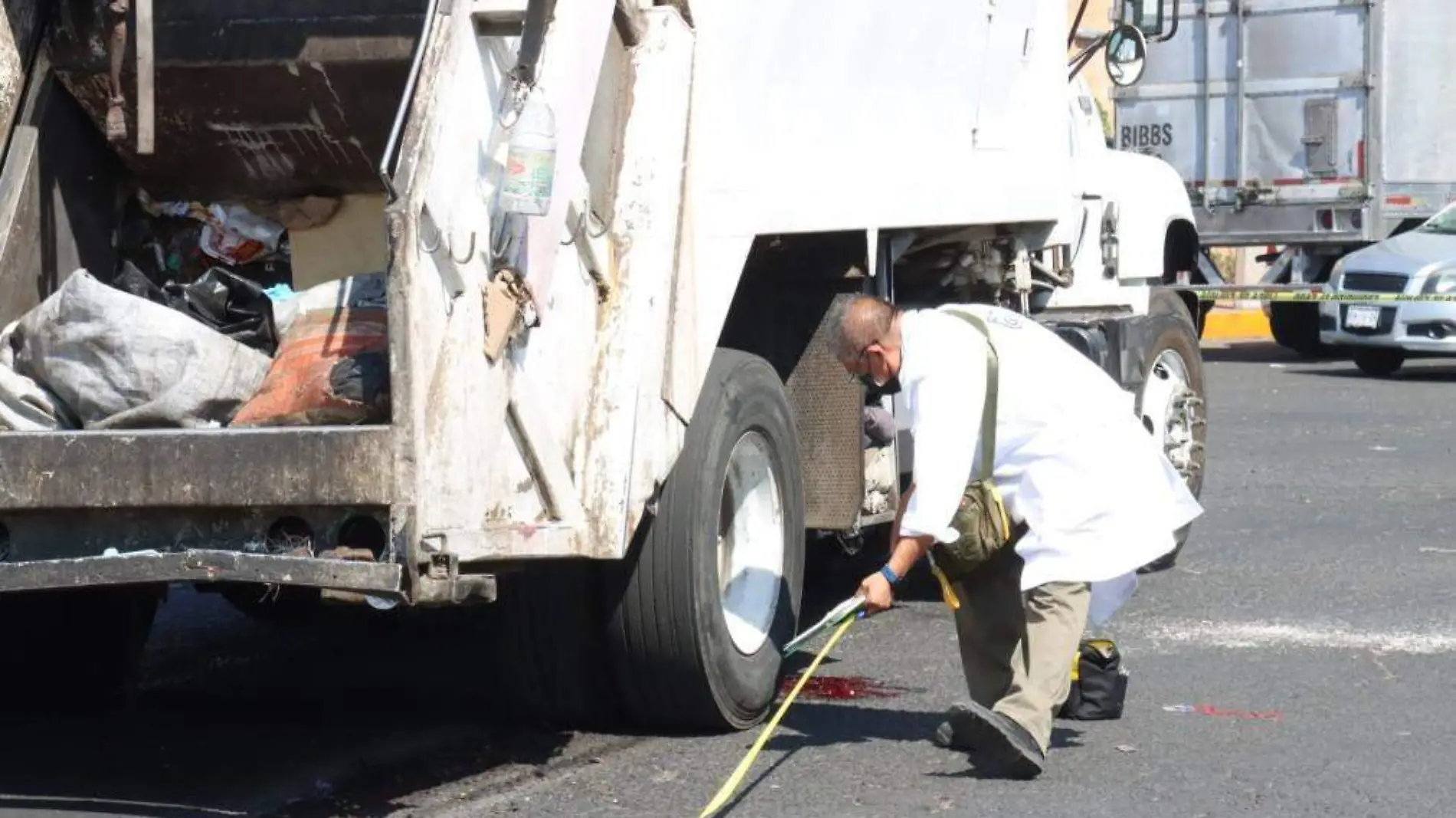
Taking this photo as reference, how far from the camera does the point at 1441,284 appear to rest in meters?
17.8

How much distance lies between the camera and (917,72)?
7730mm

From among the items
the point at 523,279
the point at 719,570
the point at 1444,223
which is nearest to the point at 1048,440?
the point at 719,570

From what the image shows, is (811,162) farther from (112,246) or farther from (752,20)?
(112,246)

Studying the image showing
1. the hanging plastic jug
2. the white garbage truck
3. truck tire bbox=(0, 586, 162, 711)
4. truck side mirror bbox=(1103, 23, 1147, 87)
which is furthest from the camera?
truck side mirror bbox=(1103, 23, 1147, 87)

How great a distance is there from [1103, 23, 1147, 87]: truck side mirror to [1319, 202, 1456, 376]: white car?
322 inches

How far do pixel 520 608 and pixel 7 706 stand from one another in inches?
71.0

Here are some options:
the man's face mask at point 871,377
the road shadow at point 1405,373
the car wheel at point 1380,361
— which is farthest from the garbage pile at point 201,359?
the car wheel at point 1380,361

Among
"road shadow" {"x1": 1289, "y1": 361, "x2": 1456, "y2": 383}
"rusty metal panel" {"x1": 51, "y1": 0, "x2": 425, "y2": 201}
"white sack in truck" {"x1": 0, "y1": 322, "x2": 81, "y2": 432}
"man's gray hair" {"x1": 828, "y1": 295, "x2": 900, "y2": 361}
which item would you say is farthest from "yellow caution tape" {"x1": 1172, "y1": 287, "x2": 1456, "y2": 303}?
"white sack in truck" {"x1": 0, "y1": 322, "x2": 81, "y2": 432}

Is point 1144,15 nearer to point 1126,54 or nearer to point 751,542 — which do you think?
point 1126,54

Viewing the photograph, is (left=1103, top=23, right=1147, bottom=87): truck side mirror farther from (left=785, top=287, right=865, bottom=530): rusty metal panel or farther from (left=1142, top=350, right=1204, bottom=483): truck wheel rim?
(left=785, top=287, right=865, bottom=530): rusty metal panel

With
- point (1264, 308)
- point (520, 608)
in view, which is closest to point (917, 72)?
point (520, 608)

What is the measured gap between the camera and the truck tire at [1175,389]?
31.8ft

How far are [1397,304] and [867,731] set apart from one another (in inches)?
489

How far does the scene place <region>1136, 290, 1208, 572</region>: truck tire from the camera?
9.70 m
